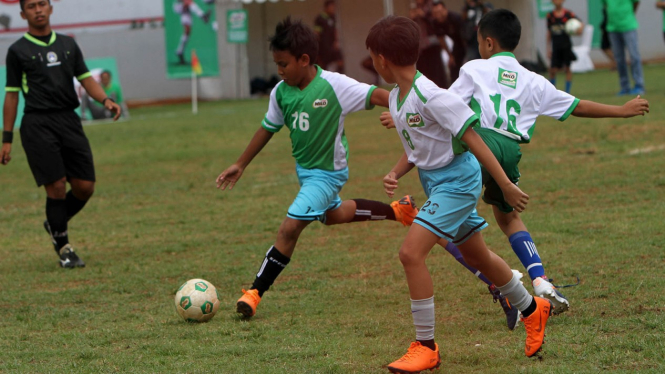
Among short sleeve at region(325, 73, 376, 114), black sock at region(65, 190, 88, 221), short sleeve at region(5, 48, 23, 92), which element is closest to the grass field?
black sock at region(65, 190, 88, 221)

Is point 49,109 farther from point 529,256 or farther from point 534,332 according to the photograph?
point 534,332

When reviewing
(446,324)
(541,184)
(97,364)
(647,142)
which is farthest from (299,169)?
(647,142)

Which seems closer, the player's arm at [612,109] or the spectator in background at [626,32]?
the player's arm at [612,109]

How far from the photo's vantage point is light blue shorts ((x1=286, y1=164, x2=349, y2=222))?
16.4 ft

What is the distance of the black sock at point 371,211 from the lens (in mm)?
5664

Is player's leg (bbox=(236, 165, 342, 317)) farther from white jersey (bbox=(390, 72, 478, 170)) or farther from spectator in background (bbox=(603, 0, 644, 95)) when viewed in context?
spectator in background (bbox=(603, 0, 644, 95))

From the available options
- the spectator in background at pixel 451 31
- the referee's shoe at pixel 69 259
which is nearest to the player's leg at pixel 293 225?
the referee's shoe at pixel 69 259

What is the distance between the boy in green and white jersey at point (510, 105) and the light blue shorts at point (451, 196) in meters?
0.43

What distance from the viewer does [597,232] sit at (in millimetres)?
6398

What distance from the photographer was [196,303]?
4.87 meters

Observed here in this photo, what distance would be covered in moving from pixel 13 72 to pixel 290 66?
9.20 feet

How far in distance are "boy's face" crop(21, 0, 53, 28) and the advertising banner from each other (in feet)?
58.1

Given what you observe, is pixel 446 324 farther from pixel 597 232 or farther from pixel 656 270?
pixel 597 232

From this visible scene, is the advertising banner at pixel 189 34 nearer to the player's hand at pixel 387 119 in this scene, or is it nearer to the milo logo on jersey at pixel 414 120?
the player's hand at pixel 387 119
